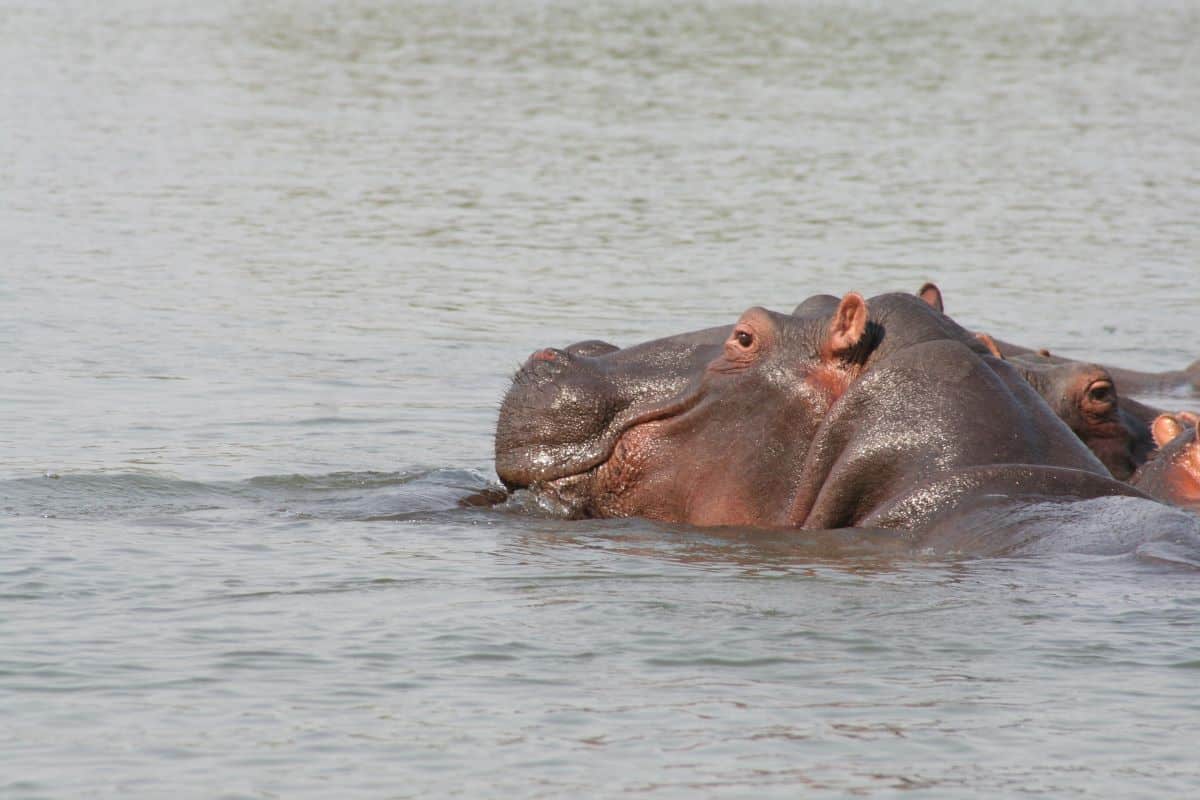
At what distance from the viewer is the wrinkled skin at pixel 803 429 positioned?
23.4ft

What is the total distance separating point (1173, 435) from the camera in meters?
8.45

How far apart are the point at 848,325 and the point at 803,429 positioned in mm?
409

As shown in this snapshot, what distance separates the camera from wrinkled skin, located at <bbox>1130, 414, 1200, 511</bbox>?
316 inches

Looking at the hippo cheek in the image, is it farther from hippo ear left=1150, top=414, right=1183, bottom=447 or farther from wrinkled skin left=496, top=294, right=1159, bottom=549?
hippo ear left=1150, top=414, right=1183, bottom=447

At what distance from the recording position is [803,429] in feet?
24.7

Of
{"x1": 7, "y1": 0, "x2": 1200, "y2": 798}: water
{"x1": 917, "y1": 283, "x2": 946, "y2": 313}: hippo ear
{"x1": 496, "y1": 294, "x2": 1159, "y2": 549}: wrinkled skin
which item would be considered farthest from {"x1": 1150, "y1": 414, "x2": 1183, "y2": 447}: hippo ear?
{"x1": 7, "y1": 0, "x2": 1200, "y2": 798}: water

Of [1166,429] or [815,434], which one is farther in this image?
[1166,429]

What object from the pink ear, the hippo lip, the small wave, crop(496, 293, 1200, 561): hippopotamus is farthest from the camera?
the small wave

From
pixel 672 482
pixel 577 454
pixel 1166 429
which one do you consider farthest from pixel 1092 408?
pixel 577 454

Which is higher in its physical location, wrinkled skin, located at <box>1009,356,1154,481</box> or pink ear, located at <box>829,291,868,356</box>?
pink ear, located at <box>829,291,868,356</box>

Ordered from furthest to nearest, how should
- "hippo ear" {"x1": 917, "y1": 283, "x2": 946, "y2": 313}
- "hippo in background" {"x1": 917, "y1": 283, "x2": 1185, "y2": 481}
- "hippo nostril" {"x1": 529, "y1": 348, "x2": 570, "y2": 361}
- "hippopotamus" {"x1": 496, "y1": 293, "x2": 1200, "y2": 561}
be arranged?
"hippo in background" {"x1": 917, "y1": 283, "x2": 1185, "y2": 481}
"hippo ear" {"x1": 917, "y1": 283, "x2": 946, "y2": 313}
"hippo nostril" {"x1": 529, "y1": 348, "x2": 570, "y2": 361}
"hippopotamus" {"x1": 496, "y1": 293, "x2": 1200, "y2": 561}

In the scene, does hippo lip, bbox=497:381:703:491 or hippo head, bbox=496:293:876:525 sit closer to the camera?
hippo head, bbox=496:293:876:525

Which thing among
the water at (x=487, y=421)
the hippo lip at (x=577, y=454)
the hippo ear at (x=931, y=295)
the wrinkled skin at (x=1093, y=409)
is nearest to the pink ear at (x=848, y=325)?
the hippo lip at (x=577, y=454)

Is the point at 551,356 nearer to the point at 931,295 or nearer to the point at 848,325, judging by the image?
the point at 848,325
